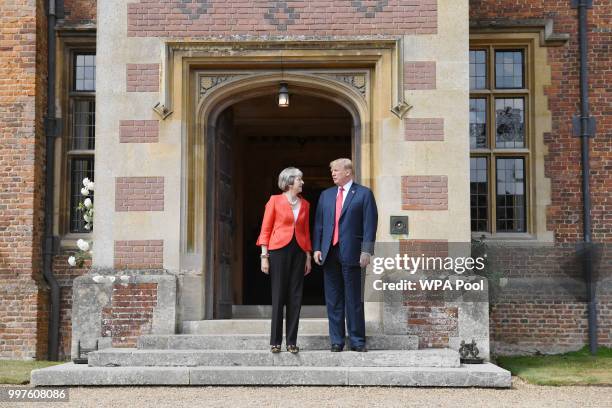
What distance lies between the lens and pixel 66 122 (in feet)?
38.2

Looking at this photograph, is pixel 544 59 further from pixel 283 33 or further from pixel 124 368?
pixel 124 368

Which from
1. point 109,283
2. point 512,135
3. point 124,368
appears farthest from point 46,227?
point 512,135

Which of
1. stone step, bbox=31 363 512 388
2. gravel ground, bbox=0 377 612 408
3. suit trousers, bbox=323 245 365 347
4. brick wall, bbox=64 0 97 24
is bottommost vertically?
gravel ground, bbox=0 377 612 408

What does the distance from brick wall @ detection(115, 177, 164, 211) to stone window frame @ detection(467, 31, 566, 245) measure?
4608mm

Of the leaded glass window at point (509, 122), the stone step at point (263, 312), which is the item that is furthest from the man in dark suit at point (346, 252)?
the leaded glass window at point (509, 122)

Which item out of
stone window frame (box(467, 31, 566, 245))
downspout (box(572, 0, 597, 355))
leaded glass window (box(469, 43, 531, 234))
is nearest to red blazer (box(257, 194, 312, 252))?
stone window frame (box(467, 31, 566, 245))

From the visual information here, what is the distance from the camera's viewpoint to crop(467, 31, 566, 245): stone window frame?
11383 millimetres

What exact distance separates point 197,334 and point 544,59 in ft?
20.6

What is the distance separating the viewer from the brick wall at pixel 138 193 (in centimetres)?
912

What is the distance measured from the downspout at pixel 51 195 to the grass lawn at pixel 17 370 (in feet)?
2.03

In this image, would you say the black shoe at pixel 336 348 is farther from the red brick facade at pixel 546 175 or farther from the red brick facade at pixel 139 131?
the red brick facade at pixel 546 175

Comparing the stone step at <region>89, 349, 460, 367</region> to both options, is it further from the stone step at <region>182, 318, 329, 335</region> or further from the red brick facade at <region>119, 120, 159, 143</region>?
the red brick facade at <region>119, 120, 159, 143</region>

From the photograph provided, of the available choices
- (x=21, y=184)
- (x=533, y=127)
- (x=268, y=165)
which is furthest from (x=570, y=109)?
(x=21, y=184)

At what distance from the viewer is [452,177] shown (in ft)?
29.7
